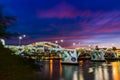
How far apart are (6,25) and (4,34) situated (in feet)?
1.81

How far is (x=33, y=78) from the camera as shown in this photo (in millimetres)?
11352

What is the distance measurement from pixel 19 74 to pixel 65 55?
423 ft

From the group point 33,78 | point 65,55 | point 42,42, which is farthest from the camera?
point 42,42

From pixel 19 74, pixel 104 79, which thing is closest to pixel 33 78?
pixel 19 74

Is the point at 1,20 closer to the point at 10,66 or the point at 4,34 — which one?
the point at 4,34

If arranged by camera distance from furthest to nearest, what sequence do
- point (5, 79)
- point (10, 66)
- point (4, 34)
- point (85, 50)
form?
1. point (85, 50)
2. point (4, 34)
3. point (10, 66)
4. point (5, 79)

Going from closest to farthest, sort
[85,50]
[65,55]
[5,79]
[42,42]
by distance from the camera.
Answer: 1. [5,79]
2. [65,55]
3. [42,42]
4. [85,50]

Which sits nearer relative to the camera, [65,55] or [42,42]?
[65,55]

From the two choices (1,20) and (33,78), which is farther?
(1,20)

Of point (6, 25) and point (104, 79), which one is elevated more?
point (6, 25)

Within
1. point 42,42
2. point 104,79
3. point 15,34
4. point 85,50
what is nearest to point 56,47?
point 42,42

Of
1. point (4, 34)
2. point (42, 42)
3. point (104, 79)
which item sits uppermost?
point (42, 42)

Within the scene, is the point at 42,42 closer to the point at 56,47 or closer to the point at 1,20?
the point at 56,47

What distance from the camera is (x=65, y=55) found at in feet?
455
